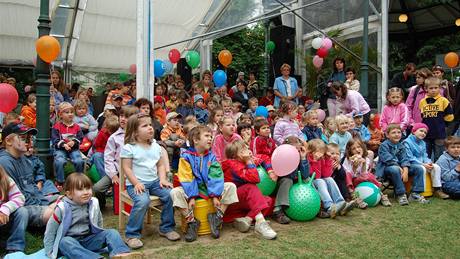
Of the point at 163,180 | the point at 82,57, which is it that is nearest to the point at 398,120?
the point at 163,180

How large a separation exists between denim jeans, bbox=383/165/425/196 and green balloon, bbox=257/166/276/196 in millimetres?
1858

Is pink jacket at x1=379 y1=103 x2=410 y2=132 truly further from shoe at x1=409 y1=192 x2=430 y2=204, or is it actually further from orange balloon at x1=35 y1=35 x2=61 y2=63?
orange balloon at x1=35 y1=35 x2=61 y2=63

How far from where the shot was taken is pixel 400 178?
5.82 metres

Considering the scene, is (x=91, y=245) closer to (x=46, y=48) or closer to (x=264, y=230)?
(x=264, y=230)

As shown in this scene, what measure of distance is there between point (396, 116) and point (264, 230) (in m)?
4.03

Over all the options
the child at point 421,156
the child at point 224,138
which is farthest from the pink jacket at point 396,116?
the child at point 224,138

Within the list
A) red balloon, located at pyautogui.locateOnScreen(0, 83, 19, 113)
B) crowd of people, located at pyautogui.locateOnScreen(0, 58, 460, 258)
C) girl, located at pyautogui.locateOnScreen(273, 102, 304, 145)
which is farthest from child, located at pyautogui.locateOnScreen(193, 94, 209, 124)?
red balloon, located at pyautogui.locateOnScreen(0, 83, 19, 113)

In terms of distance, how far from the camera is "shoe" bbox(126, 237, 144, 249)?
3.87 m

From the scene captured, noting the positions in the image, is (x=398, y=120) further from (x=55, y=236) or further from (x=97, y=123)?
(x=55, y=236)

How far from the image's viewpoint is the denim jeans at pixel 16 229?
3.57 metres

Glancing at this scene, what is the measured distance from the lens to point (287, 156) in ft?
14.9

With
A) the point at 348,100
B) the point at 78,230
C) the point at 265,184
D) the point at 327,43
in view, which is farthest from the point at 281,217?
the point at 327,43

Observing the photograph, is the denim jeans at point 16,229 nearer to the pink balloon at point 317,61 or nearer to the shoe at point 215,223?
the shoe at point 215,223

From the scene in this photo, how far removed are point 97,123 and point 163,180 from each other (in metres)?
3.09
